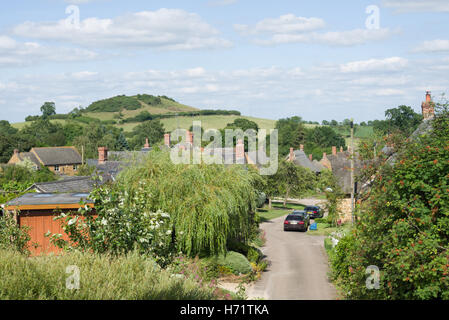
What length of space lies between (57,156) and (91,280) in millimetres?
93594

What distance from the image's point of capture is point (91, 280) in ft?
28.5

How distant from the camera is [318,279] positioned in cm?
2238

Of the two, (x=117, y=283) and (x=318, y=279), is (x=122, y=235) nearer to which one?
(x=117, y=283)

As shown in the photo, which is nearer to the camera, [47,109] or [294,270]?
[294,270]

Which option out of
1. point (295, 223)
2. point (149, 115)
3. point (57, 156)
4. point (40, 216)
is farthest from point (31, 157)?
point (40, 216)

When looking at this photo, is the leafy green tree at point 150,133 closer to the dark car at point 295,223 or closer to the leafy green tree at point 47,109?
the leafy green tree at point 47,109

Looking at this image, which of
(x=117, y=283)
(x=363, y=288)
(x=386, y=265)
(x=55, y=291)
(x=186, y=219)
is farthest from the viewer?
(x=186, y=219)

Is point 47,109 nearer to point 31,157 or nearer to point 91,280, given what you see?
point 31,157

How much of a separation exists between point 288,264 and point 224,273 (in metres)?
6.11

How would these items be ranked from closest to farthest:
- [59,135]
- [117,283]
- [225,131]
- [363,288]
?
[117,283]
[363,288]
[225,131]
[59,135]

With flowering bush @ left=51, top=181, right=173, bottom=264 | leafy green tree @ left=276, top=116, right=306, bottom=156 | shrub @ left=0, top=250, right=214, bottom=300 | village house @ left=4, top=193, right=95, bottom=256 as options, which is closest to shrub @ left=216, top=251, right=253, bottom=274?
village house @ left=4, top=193, right=95, bottom=256

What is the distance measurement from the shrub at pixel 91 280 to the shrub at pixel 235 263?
11.3 m

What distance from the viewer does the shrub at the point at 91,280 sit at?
8070 millimetres

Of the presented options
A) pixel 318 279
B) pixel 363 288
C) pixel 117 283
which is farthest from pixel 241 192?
pixel 117 283
